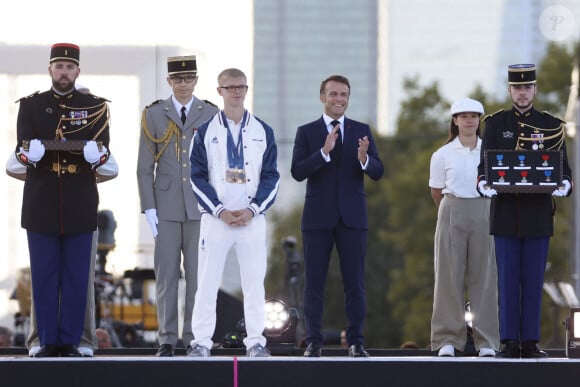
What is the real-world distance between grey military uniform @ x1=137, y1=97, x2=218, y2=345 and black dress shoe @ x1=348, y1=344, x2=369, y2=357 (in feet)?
4.03

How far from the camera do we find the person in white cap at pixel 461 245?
37.7 ft

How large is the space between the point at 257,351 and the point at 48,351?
4.40 ft

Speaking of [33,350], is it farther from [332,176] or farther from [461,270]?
[461,270]

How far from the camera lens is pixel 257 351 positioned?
35.2ft

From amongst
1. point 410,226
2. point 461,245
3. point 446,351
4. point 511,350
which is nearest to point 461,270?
point 461,245

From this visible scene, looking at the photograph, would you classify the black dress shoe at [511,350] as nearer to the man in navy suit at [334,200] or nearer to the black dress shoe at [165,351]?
the man in navy suit at [334,200]

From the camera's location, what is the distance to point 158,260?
11.5 m

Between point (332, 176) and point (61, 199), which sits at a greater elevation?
point (332, 176)

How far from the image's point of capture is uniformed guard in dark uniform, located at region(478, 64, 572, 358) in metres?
10.9

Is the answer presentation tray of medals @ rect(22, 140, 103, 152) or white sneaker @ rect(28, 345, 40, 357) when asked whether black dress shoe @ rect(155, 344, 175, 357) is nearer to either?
white sneaker @ rect(28, 345, 40, 357)

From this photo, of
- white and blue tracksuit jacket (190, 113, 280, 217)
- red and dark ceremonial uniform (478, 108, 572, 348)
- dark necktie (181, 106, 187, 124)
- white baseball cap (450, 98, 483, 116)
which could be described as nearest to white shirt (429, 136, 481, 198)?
white baseball cap (450, 98, 483, 116)

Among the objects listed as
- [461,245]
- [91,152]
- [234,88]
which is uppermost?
[234,88]

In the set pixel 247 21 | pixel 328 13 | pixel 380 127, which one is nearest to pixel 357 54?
pixel 328 13

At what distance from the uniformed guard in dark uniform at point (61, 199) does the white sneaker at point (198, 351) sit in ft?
2.38
